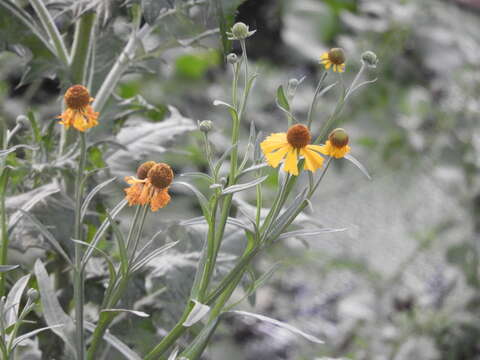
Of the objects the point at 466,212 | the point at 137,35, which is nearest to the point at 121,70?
the point at 137,35

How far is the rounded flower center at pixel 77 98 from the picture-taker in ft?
1.09

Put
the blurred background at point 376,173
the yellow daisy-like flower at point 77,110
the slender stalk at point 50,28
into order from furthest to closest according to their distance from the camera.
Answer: the blurred background at point 376,173
the slender stalk at point 50,28
the yellow daisy-like flower at point 77,110

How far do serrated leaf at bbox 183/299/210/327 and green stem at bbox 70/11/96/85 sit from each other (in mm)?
242

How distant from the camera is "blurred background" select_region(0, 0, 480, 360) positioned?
46.8 inches

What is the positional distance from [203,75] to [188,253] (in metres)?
1.20

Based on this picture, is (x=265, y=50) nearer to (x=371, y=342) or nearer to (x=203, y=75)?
(x=203, y=75)

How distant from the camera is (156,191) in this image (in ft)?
1.10

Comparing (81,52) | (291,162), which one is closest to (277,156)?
(291,162)

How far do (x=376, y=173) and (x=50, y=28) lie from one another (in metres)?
1.03

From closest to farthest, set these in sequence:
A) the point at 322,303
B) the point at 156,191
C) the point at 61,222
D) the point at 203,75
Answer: the point at 156,191
the point at 61,222
the point at 322,303
the point at 203,75

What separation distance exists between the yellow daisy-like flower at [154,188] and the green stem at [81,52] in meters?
0.21

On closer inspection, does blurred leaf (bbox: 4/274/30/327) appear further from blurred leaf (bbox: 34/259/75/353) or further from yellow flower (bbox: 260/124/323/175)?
yellow flower (bbox: 260/124/323/175)

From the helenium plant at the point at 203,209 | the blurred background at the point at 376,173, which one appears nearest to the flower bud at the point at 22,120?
the helenium plant at the point at 203,209

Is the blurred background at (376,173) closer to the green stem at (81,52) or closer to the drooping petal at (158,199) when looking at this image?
the green stem at (81,52)
